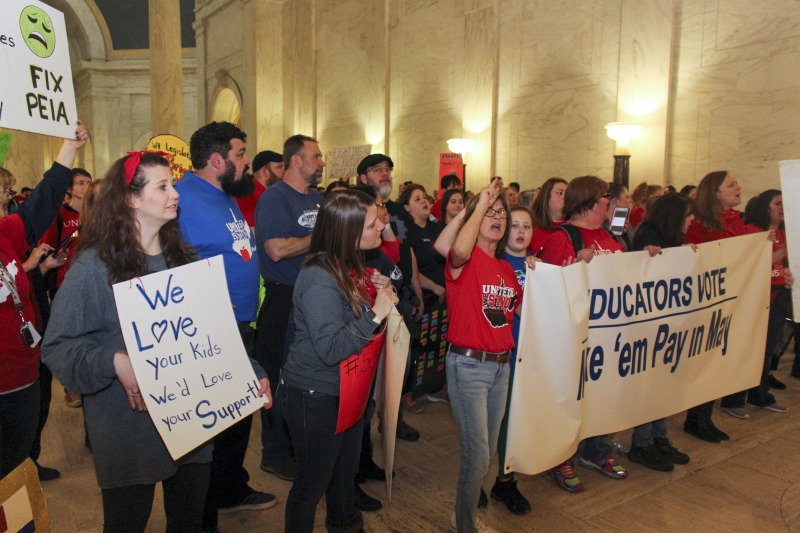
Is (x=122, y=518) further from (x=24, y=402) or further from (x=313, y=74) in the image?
(x=313, y=74)

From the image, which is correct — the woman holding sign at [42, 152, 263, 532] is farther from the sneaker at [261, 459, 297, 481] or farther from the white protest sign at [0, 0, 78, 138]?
the sneaker at [261, 459, 297, 481]

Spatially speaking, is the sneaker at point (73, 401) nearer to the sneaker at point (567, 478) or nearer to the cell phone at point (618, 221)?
the sneaker at point (567, 478)

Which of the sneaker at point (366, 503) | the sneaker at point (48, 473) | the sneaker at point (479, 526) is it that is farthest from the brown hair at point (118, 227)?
the sneaker at point (48, 473)

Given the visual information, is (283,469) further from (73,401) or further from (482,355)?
(73,401)

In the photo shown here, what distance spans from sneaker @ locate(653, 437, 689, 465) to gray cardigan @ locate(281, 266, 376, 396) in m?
2.97

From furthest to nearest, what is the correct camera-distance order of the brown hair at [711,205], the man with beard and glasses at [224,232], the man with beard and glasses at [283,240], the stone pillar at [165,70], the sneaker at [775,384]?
the stone pillar at [165,70] → the sneaker at [775,384] → the brown hair at [711,205] → the man with beard and glasses at [283,240] → the man with beard and glasses at [224,232]

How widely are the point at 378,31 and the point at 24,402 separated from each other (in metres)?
14.0

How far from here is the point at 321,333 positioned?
2.66 meters

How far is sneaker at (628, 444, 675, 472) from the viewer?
14.5 ft

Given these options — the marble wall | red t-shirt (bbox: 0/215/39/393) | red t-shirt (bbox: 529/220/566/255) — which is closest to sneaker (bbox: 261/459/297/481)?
red t-shirt (bbox: 0/215/39/393)

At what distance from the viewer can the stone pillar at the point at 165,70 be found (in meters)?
13.9

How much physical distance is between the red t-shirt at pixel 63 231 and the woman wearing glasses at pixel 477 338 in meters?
3.50

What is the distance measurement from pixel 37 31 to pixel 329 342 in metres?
1.99

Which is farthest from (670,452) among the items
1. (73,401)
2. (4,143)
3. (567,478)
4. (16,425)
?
(73,401)
